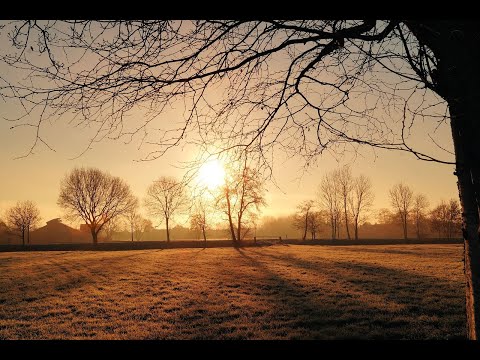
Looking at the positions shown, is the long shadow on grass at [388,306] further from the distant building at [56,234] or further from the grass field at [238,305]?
the distant building at [56,234]

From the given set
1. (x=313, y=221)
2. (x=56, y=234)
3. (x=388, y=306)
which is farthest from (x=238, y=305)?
(x=56, y=234)

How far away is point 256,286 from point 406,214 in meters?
65.5

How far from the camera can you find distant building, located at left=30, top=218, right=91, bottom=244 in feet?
266

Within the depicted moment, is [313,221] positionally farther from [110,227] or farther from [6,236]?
[6,236]

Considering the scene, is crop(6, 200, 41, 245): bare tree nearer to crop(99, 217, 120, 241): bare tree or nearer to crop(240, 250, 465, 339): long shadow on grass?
crop(99, 217, 120, 241): bare tree

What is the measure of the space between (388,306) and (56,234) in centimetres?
Answer: 8901

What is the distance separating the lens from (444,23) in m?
2.75

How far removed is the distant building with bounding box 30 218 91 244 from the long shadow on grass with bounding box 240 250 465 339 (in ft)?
268

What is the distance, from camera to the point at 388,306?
10.1 meters

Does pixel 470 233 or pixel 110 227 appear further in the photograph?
pixel 110 227

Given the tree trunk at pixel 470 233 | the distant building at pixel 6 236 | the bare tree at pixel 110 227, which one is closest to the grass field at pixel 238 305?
the tree trunk at pixel 470 233

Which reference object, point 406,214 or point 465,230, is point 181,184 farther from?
point 406,214
